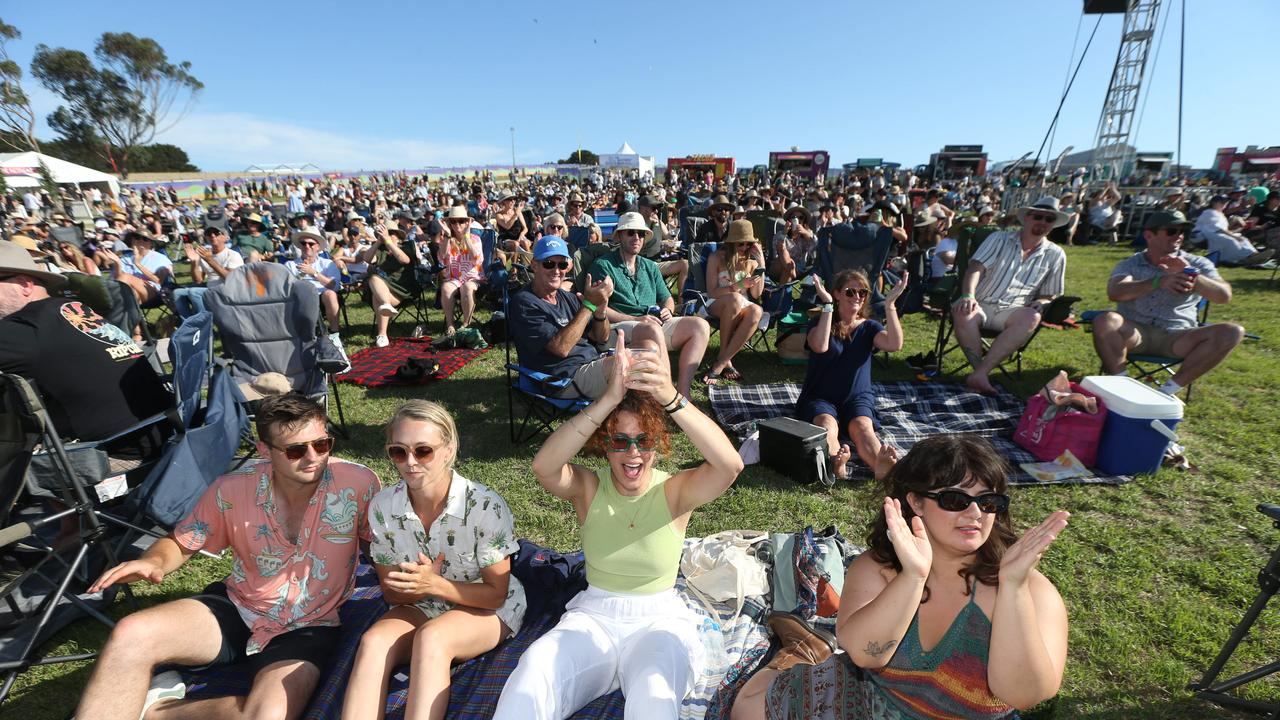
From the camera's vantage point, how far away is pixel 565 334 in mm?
4328

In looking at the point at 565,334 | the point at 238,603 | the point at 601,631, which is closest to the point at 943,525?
the point at 601,631

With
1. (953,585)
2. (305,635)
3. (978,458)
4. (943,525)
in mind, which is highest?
(978,458)

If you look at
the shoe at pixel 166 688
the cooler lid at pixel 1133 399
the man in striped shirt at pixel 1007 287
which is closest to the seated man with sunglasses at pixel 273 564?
the shoe at pixel 166 688

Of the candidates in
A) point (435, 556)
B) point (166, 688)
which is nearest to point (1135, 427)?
point (435, 556)

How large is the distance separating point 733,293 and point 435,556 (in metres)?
4.44

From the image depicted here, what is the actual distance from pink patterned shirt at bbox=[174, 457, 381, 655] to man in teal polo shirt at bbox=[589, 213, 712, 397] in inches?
128

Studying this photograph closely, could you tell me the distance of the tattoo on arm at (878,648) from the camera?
1.58 m

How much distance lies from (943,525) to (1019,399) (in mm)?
4490

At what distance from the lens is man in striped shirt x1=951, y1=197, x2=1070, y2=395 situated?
5242mm

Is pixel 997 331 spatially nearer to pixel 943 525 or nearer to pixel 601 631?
pixel 943 525

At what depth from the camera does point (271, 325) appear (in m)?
4.69

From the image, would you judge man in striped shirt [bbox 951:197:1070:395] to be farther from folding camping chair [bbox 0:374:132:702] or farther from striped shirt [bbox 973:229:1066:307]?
folding camping chair [bbox 0:374:132:702]

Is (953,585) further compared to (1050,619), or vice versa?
(953,585)

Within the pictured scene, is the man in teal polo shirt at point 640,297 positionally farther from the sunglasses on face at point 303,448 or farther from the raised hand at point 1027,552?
the raised hand at point 1027,552
